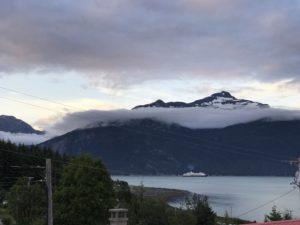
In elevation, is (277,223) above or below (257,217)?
above

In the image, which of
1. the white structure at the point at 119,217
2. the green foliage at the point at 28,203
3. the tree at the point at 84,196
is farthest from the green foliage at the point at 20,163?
the white structure at the point at 119,217

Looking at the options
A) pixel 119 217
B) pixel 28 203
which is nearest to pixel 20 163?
pixel 28 203

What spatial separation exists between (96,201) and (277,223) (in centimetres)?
A: 3643

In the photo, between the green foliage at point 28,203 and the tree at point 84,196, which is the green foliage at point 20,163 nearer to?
the green foliage at point 28,203

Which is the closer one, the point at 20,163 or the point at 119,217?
the point at 119,217

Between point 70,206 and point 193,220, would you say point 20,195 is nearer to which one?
point 70,206

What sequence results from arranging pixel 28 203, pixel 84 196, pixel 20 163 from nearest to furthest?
pixel 84 196, pixel 28 203, pixel 20 163

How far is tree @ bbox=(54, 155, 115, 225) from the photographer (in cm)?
6094

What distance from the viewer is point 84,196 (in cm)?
6259

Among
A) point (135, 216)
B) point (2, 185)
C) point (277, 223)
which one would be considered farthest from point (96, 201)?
point (2, 185)

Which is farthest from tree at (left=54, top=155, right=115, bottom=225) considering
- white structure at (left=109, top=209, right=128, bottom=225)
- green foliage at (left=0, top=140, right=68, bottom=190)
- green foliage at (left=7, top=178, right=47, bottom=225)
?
green foliage at (left=0, top=140, right=68, bottom=190)

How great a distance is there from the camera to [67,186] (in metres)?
64.6

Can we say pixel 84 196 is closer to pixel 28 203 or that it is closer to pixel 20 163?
pixel 28 203

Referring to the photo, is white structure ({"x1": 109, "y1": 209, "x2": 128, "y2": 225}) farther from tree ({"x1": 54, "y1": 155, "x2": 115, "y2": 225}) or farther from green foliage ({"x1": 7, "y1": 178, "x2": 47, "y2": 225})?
green foliage ({"x1": 7, "y1": 178, "x2": 47, "y2": 225})
